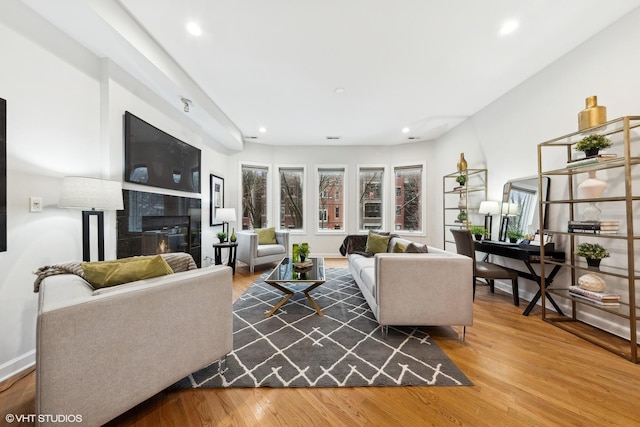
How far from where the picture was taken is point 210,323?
5.16 ft

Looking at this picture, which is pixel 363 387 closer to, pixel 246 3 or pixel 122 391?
pixel 122 391

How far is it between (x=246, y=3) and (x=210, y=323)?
2.46 metres

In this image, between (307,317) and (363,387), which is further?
(307,317)

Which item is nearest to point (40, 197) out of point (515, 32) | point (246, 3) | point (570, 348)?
point (246, 3)

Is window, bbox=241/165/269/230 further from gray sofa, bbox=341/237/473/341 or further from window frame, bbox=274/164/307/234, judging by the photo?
gray sofa, bbox=341/237/473/341

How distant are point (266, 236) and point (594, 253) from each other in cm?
465

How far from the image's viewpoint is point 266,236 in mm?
5098

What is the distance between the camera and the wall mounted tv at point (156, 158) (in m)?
2.70

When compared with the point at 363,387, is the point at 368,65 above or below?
above

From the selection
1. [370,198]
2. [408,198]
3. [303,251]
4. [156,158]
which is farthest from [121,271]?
[408,198]

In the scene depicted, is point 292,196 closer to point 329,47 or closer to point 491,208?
point 329,47

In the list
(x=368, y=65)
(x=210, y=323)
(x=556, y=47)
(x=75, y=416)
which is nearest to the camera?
(x=75, y=416)

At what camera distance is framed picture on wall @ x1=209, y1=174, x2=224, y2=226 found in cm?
477

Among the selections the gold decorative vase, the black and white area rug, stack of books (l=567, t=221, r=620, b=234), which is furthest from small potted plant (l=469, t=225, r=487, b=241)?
the black and white area rug
